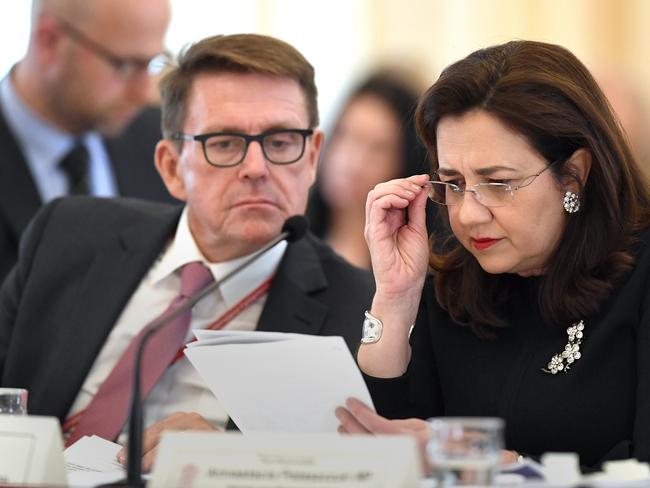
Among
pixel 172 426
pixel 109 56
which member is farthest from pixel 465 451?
pixel 109 56

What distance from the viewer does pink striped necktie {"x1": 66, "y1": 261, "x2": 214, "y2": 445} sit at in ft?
8.71

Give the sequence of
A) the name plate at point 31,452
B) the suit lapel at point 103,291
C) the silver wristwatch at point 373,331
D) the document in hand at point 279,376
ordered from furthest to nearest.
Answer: the suit lapel at point 103,291 → the silver wristwatch at point 373,331 → the document in hand at point 279,376 → the name plate at point 31,452

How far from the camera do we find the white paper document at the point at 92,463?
1937 millimetres

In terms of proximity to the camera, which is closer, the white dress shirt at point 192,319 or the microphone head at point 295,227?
the microphone head at point 295,227

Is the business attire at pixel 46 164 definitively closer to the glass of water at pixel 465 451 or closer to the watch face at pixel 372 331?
the watch face at pixel 372 331

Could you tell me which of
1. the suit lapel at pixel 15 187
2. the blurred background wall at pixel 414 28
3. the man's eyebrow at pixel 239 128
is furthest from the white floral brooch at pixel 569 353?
the blurred background wall at pixel 414 28

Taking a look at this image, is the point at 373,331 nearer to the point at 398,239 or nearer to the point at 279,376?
the point at 398,239

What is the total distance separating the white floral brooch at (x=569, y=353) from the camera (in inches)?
89.0

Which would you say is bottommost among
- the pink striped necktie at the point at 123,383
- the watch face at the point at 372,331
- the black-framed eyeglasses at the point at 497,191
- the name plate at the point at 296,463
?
the pink striped necktie at the point at 123,383

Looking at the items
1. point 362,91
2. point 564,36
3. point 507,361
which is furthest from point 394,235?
point 564,36

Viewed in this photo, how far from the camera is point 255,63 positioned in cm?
282

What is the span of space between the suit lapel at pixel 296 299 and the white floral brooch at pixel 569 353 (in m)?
0.66

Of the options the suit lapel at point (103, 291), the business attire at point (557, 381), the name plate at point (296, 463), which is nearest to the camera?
the name plate at point (296, 463)

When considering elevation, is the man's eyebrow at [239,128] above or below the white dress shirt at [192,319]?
above
